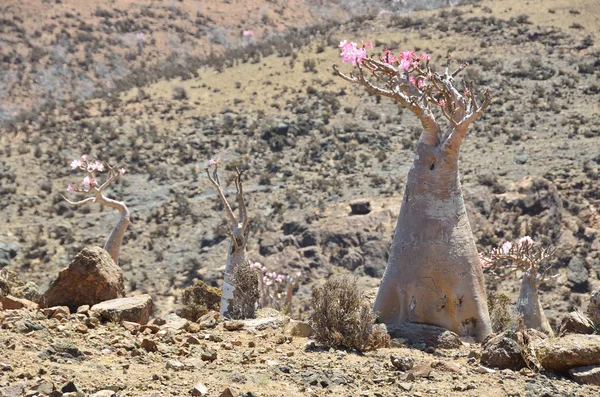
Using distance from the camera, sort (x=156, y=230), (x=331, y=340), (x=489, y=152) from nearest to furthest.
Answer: (x=331, y=340) < (x=156, y=230) < (x=489, y=152)

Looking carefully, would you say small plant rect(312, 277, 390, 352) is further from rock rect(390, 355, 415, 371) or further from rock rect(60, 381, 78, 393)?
rock rect(60, 381, 78, 393)

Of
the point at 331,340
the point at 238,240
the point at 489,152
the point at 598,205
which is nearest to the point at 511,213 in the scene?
the point at 598,205

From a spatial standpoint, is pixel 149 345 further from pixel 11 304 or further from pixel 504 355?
pixel 504 355

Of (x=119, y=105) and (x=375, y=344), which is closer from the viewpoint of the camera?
(x=375, y=344)

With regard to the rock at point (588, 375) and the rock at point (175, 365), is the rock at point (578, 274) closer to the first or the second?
the rock at point (588, 375)

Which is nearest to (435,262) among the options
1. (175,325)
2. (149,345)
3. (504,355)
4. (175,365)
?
(504,355)

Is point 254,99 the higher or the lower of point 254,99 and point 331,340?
the higher

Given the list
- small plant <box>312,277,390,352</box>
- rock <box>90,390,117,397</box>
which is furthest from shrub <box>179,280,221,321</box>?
rock <box>90,390,117,397</box>

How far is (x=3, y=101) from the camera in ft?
167

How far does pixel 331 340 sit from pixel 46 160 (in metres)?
29.1

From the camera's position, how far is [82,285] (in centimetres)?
949

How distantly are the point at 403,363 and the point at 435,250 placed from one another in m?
2.51

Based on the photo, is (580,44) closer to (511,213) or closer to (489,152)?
(489,152)

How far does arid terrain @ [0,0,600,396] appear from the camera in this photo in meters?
22.7
